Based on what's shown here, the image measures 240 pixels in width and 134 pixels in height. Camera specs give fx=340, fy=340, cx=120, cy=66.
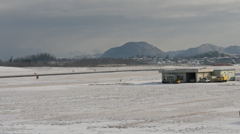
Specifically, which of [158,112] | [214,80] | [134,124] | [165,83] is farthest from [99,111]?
[214,80]

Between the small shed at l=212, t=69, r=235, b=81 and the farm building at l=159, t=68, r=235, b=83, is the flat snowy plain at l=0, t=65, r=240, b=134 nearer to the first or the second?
the farm building at l=159, t=68, r=235, b=83

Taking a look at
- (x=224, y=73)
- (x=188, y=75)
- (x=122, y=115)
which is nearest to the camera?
(x=122, y=115)

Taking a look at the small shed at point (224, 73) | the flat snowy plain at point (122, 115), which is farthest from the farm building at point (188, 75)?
the flat snowy plain at point (122, 115)

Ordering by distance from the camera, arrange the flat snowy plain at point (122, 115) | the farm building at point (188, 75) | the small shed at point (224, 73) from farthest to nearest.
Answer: the small shed at point (224, 73) → the farm building at point (188, 75) → the flat snowy plain at point (122, 115)

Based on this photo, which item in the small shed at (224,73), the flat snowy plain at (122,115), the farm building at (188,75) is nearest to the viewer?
the flat snowy plain at (122,115)

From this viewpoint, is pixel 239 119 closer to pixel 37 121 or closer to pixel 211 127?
pixel 211 127

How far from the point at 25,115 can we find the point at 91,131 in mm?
9932

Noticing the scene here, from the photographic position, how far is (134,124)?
24.5m

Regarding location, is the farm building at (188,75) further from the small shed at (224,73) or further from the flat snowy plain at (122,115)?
the flat snowy plain at (122,115)

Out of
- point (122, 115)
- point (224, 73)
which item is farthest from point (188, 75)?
point (122, 115)

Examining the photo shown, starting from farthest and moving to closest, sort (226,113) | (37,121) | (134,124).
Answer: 1. (226,113)
2. (37,121)
3. (134,124)

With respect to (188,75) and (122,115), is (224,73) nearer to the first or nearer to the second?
(188,75)

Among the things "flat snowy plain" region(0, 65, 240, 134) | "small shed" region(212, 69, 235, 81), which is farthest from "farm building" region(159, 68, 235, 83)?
"flat snowy plain" region(0, 65, 240, 134)

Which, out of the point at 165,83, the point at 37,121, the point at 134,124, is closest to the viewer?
the point at 134,124
